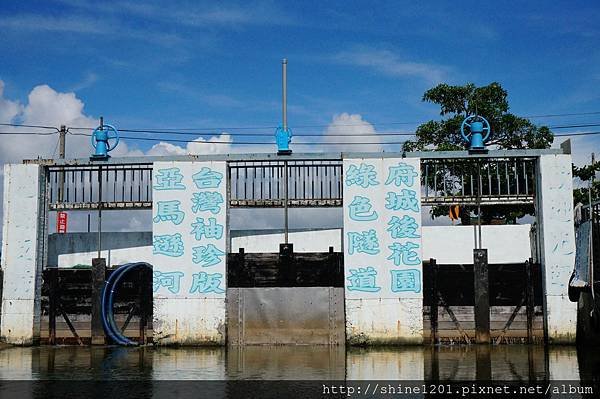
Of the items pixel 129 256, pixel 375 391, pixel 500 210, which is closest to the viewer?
pixel 375 391

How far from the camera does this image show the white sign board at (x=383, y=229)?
17656 millimetres

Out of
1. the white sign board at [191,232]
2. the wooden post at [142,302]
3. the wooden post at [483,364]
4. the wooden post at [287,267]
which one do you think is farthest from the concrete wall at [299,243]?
the wooden post at [483,364]

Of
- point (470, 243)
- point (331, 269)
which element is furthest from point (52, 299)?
point (470, 243)

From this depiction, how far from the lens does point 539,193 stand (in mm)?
17922

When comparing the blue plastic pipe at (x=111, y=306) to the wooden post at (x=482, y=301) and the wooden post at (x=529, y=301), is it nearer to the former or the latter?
the wooden post at (x=482, y=301)

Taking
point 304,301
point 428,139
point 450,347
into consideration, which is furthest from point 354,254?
point 428,139

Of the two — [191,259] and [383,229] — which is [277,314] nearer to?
[191,259]

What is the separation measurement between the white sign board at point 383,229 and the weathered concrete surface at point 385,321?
0.20 m

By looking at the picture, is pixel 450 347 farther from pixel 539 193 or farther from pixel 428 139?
pixel 428 139

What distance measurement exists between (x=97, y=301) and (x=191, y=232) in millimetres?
3240

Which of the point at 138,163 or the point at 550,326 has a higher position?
the point at 138,163

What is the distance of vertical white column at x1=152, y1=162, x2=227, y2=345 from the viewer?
17938 mm

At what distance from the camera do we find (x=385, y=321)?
17594 millimetres

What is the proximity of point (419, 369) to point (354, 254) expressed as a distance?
15.3 feet
